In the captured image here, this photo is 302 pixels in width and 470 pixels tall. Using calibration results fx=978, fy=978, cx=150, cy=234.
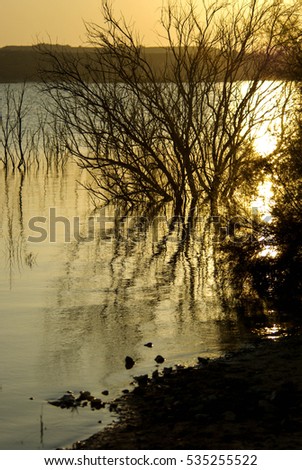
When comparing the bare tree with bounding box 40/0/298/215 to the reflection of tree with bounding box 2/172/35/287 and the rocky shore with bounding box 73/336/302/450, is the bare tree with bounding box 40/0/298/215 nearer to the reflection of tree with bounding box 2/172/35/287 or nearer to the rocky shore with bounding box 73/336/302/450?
the reflection of tree with bounding box 2/172/35/287

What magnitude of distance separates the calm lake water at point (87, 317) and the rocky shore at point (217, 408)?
0.34 m

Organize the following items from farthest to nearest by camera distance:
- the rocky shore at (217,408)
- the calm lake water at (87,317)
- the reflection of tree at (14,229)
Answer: the reflection of tree at (14,229) → the calm lake water at (87,317) → the rocky shore at (217,408)

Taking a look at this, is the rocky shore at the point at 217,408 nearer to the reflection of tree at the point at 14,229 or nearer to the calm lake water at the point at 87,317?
the calm lake water at the point at 87,317

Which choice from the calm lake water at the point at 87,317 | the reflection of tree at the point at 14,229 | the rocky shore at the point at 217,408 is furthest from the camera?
the reflection of tree at the point at 14,229

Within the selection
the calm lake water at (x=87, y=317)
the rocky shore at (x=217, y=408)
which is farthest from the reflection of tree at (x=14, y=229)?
the rocky shore at (x=217, y=408)

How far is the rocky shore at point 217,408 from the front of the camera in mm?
7281

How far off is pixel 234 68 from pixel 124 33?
267 centimetres

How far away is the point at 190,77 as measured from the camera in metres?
22.5

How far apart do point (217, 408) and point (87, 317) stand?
15.3 ft

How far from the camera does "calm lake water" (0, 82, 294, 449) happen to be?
880 cm

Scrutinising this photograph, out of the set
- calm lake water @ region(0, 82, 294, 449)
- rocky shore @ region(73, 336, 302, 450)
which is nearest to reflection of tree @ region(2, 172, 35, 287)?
calm lake water @ region(0, 82, 294, 449)
